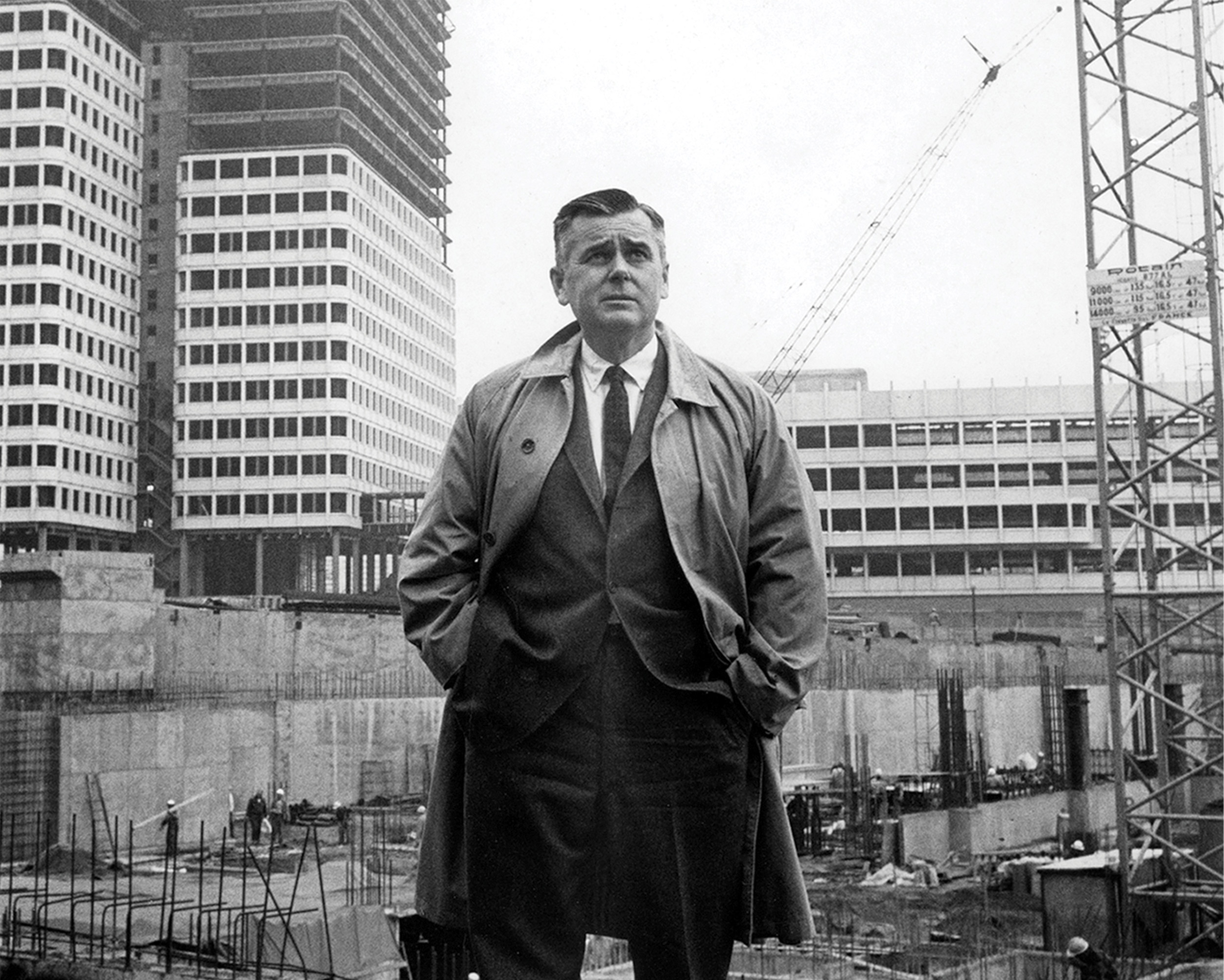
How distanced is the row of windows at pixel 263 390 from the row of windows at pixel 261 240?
5427 mm

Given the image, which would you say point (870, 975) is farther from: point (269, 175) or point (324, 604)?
point (269, 175)

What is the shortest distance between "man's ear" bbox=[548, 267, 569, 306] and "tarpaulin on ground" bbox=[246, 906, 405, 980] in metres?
11.0

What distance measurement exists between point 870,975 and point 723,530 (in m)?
11.8

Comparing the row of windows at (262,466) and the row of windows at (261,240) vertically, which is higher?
the row of windows at (261,240)

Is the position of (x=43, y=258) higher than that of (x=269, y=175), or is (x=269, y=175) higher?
(x=269, y=175)

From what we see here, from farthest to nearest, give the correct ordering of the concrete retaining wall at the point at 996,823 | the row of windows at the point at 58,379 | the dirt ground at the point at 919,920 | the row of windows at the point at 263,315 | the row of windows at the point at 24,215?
the row of windows at the point at 263,315 < the row of windows at the point at 24,215 < the row of windows at the point at 58,379 < the concrete retaining wall at the point at 996,823 < the dirt ground at the point at 919,920

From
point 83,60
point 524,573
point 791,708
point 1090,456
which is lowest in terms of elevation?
point 791,708

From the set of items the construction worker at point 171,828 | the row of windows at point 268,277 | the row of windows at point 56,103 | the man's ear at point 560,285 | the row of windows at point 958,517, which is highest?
the row of windows at point 56,103

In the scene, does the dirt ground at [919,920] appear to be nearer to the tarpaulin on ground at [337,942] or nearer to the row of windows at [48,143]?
the tarpaulin on ground at [337,942]

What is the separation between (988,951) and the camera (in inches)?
606

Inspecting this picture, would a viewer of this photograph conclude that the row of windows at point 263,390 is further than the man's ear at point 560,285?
Yes

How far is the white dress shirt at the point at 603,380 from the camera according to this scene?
2807 millimetres

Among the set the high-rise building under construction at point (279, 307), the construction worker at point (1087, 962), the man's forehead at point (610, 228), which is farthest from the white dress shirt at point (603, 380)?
the high-rise building under construction at point (279, 307)

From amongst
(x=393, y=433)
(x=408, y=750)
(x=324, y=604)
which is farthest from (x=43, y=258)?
(x=408, y=750)
